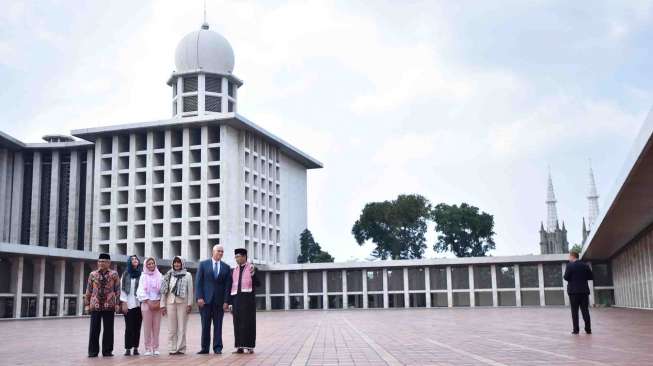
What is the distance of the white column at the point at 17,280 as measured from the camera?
43312mm

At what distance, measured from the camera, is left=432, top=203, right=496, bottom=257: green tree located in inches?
3282

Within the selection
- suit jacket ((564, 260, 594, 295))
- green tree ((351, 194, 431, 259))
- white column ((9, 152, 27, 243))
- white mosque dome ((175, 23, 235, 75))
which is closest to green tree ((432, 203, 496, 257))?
green tree ((351, 194, 431, 259))

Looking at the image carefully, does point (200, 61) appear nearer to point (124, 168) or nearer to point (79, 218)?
point (124, 168)

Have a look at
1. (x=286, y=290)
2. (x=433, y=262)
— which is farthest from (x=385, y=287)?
(x=286, y=290)

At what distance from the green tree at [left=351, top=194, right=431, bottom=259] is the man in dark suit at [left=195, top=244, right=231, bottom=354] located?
239ft

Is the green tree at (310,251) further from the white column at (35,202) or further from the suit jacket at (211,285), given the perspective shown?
the suit jacket at (211,285)

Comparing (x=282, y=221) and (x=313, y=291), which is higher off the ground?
(x=282, y=221)

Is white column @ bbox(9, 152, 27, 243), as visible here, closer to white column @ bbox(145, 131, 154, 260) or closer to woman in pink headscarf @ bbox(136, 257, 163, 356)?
white column @ bbox(145, 131, 154, 260)

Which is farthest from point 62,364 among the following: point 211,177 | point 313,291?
point 211,177

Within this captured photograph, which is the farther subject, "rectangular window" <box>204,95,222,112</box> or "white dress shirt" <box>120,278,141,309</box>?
"rectangular window" <box>204,95,222,112</box>

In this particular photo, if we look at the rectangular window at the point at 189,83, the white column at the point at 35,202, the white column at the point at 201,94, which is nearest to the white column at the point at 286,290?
the white column at the point at 201,94

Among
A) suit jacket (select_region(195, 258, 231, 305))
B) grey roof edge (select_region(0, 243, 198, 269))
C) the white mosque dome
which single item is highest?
the white mosque dome

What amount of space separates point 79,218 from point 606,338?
223 feet

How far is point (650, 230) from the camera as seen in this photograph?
31719 mm
